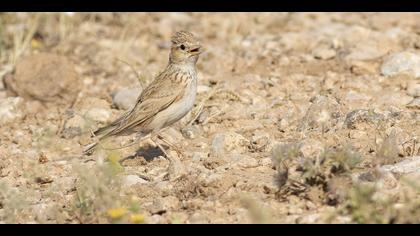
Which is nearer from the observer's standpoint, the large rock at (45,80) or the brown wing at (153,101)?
the brown wing at (153,101)

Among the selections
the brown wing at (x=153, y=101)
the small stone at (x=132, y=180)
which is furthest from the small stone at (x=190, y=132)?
the small stone at (x=132, y=180)

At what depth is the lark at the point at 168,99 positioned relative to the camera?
7684 millimetres

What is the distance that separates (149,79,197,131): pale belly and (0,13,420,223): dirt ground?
0.95 ft

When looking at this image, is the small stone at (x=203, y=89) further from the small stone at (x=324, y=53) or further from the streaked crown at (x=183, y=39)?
the small stone at (x=324, y=53)

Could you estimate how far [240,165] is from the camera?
696 cm

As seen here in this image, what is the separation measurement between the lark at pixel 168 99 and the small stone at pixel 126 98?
1.19m

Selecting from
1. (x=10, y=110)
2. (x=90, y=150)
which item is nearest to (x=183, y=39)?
(x=90, y=150)

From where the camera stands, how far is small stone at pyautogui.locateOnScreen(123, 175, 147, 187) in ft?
22.2

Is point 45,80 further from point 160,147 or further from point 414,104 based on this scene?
point 414,104

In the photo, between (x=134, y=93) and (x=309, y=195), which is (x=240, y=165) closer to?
(x=309, y=195)

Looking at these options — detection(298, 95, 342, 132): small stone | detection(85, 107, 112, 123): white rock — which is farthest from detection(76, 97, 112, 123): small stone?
detection(298, 95, 342, 132): small stone

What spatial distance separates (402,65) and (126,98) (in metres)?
3.11
